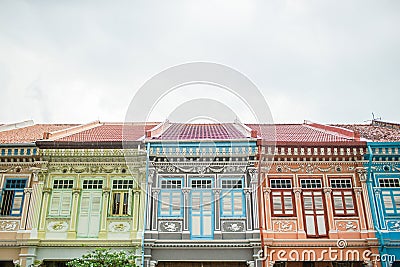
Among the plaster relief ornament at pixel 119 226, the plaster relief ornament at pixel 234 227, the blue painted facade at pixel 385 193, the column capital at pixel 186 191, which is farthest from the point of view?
the column capital at pixel 186 191

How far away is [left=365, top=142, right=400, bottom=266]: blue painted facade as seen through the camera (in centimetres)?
1491

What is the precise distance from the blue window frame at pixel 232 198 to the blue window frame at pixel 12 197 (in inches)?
305

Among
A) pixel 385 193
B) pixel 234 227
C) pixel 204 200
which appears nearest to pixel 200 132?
pixel 204 200

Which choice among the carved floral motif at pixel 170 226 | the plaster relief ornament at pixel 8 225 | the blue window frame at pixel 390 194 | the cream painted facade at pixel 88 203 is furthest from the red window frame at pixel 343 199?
the plaster relief ornament at pixel 8 225

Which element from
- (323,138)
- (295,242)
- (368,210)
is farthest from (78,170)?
(368,210)

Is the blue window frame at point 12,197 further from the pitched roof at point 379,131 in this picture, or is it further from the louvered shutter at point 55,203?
the pitched roof at point 379,131

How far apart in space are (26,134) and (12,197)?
3.83 metres

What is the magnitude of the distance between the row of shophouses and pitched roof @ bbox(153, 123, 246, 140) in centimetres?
33

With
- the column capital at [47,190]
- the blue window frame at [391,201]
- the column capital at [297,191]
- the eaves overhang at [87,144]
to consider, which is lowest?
the blue window frame at [391,201]

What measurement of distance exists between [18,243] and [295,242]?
1010cm

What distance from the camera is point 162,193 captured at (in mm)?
15844

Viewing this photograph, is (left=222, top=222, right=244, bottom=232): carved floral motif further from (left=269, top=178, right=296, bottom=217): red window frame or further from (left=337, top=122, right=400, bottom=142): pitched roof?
(left=337, top=122, right=400, bottom=142): pitched roof

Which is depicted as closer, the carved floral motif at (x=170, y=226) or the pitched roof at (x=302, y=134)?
the carved floral motif at (x=170, y=226)

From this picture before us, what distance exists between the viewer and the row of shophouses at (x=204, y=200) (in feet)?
49.3
